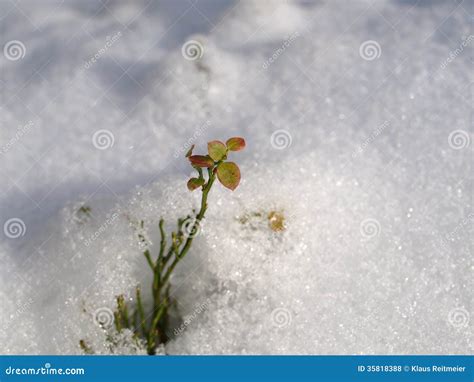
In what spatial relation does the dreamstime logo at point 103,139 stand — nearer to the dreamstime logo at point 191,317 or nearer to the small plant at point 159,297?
the small plant at point 159,297

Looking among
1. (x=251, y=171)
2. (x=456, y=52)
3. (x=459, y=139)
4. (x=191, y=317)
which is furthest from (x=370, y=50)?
(x=191, y=317)

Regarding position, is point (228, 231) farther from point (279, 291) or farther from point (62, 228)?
point (62, 228)

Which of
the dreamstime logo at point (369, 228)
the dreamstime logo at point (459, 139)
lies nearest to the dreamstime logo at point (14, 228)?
the dreamstime logo at point (369, 228)

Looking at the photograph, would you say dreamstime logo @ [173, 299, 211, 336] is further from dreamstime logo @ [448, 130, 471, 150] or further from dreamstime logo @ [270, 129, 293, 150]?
dreamstime logo @ [448, 130, 471, 150]

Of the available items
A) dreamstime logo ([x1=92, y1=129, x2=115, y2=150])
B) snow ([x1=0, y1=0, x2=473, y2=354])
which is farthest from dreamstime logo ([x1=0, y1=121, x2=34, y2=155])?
dreamstime logo ([x1=92, y1=129, x2=115, y2=150])

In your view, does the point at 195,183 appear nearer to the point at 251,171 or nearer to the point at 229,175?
the point at 229,175

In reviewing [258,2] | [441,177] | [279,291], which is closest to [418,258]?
[441,177]
